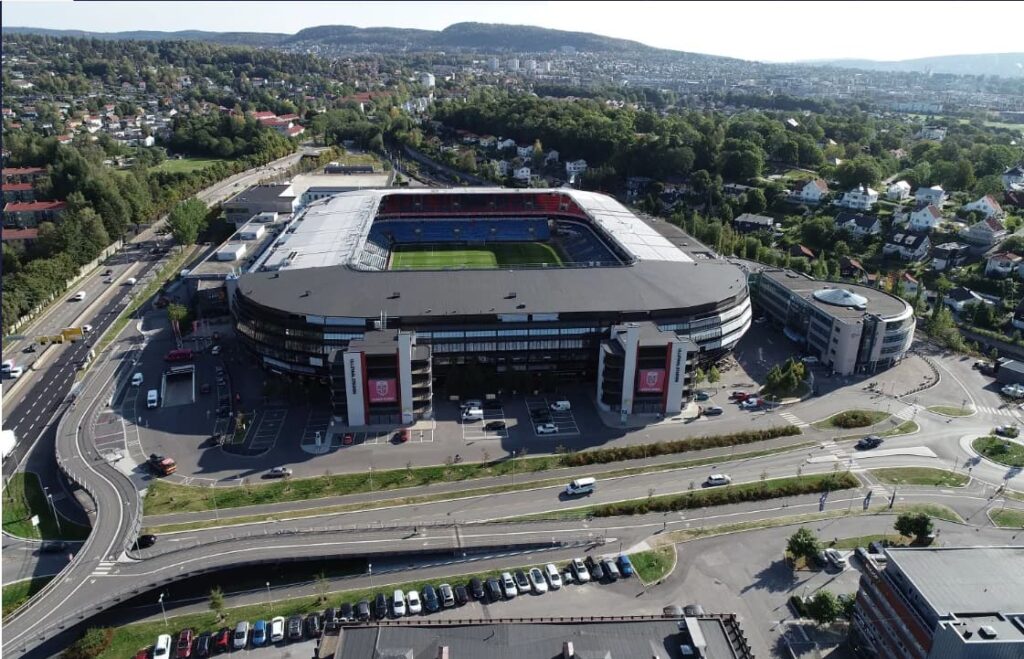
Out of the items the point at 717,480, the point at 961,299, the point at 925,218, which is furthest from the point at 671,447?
the point at 925,218

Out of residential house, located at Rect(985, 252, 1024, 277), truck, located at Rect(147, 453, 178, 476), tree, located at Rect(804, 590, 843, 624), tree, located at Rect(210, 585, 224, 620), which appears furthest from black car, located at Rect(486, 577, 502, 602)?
residential house, located at Rect(985, 252, 1024, 277)

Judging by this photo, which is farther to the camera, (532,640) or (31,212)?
(31,212)

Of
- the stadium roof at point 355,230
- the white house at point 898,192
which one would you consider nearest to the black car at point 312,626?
the stadium roof at point 355,230

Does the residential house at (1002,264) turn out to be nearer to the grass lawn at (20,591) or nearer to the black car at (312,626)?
the black car at (312,626)

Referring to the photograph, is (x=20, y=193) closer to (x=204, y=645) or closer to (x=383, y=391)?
(x=383, y=391)

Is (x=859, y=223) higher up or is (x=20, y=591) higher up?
(x=859, y=223)
